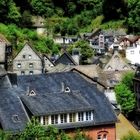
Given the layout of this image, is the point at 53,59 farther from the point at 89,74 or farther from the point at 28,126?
the point at 28,126

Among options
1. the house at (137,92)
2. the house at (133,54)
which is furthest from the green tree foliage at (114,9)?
the house at (137,92)

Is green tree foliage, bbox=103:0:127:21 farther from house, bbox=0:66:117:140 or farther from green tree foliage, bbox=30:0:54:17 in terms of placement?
house, bbox=0:66:117:140

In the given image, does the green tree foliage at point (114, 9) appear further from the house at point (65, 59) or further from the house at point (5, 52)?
the house at point (5, 52)

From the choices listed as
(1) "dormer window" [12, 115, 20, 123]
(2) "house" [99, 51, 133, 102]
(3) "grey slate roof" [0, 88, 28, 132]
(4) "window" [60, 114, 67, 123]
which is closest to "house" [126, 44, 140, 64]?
(2) "house" [99, 51, 133, 102]

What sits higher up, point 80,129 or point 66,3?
point 66,3

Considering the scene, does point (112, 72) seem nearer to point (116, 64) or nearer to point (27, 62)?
point (116, 64)

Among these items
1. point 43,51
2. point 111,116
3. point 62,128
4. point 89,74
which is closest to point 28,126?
point 62,128
